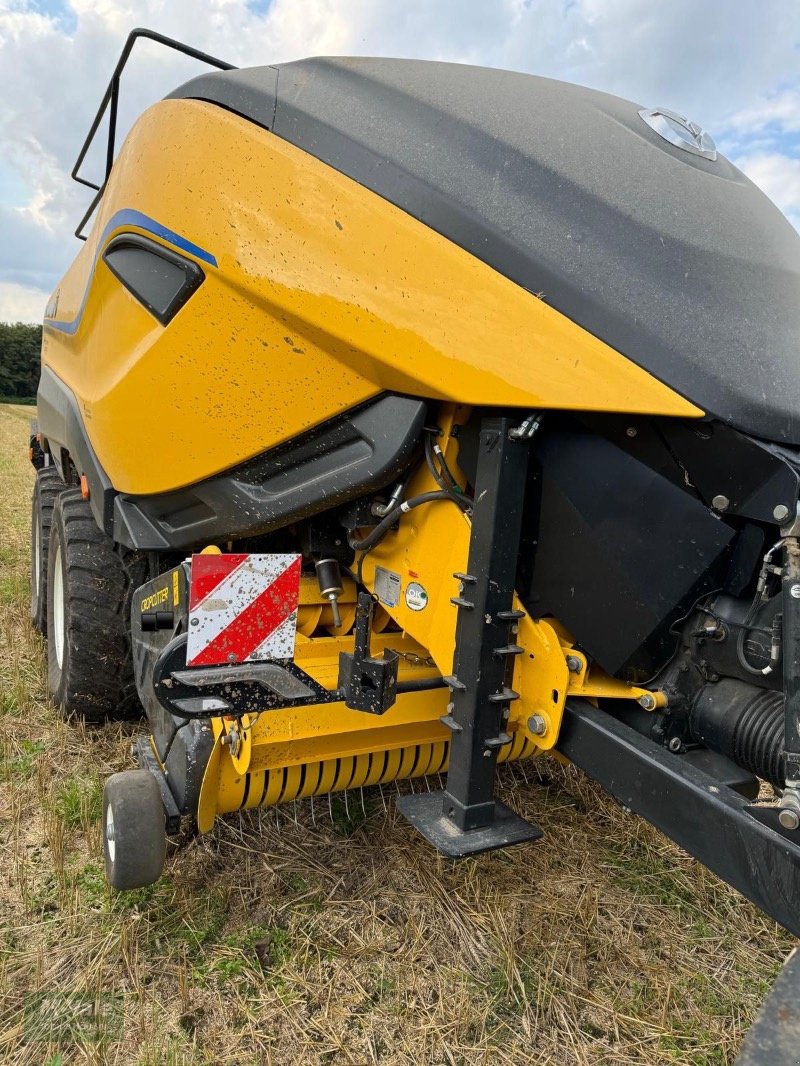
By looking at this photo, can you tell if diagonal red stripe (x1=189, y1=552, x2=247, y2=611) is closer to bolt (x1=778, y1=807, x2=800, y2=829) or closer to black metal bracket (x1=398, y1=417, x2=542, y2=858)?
black metal bracket (x1=398, y1=417, x2=542, y2=858)

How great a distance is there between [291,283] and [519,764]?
80.1 inches

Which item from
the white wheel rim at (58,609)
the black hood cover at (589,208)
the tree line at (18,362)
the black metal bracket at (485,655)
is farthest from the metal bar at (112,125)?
the tree line at (18,362)

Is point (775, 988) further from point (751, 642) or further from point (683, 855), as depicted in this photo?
point (683, 855)

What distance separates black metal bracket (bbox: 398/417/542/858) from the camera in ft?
5.21

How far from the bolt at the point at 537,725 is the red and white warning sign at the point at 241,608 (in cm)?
55

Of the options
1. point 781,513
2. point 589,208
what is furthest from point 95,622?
point 781,513

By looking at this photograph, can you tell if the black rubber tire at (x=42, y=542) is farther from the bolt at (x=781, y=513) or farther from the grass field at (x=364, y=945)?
the bolt at (x=781, y=513)

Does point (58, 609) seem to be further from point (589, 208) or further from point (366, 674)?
point (589, 208)

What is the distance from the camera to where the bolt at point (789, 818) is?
3.96 feet

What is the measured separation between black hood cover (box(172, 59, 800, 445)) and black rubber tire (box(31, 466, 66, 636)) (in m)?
2.70

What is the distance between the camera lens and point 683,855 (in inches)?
101

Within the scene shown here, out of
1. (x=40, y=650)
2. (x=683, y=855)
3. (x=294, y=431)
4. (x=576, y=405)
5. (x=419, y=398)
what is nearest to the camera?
(x=576, y=405)

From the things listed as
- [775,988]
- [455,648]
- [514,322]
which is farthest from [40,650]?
[775,988]

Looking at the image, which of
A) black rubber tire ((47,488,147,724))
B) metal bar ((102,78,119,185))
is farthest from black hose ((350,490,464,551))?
metal bar ((102,78,119,185))
